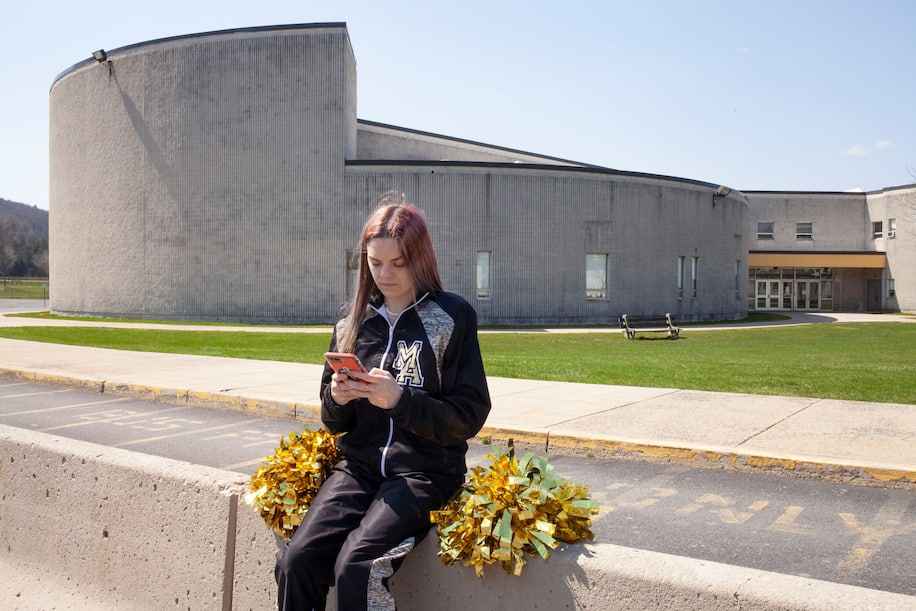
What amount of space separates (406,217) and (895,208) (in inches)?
2398

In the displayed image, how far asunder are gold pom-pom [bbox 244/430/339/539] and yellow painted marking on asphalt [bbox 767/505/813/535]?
3.52 metres

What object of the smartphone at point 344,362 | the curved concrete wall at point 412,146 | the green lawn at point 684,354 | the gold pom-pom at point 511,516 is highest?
the curved concrete wall at point 412,146

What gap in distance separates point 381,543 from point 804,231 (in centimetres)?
6194

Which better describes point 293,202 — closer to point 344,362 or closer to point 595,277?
point 595,277

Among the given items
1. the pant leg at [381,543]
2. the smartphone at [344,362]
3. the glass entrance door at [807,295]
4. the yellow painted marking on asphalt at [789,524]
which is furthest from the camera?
the glass entrance door at [807,295]

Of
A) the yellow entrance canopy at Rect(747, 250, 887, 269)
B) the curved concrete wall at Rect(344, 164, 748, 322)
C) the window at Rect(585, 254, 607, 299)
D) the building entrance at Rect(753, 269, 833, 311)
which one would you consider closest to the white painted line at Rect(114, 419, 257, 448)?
the curved concrete wall at Rect(344, 164, 748, 322)

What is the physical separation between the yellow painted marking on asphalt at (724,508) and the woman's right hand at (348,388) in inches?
144

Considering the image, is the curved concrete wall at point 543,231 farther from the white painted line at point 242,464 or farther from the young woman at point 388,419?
the young woman at point 388,419

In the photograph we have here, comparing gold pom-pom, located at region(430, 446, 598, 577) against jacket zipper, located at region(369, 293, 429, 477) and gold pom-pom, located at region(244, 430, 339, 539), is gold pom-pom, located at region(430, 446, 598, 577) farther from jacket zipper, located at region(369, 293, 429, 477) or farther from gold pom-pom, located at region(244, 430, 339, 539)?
gold pom-pom, located at region(244, 430, 339, 539)

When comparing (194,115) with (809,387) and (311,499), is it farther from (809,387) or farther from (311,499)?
(311,499)

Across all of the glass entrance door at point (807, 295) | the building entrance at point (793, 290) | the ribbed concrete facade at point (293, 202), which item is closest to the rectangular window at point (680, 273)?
the ribbed concrete facade at point (293, 202)

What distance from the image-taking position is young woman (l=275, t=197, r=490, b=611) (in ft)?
9.96

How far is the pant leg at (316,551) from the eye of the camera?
3.08 m

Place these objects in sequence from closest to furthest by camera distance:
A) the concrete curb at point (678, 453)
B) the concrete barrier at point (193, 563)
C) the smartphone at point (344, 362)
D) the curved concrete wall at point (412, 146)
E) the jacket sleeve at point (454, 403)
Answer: the concrete barrier at point (193, 563) < the smartphone at point (344, 362) < the jacket sleeve at point (454, 403) < the concrete curb at point (678, 453) < the curved concrete wall at point (412, 146)
